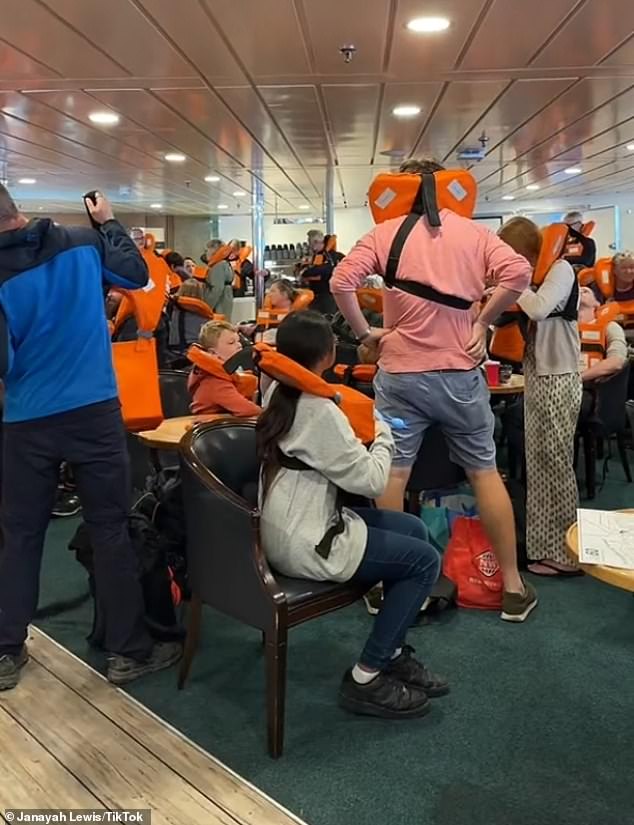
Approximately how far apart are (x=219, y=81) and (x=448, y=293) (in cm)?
314

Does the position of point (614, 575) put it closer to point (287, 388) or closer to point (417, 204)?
point (287, 388)

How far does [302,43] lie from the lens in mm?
4281

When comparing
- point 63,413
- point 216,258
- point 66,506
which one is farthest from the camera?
point 216,258

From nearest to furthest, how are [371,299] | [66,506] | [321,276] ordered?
1. [66,506]
2. [371,299]
3. [321,276]

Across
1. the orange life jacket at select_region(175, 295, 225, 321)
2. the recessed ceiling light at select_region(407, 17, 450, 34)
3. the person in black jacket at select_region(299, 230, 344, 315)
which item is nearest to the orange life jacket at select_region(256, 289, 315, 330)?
the orange life jacket at select_region(175, 295, 225, 321)

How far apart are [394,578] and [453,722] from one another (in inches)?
18.2

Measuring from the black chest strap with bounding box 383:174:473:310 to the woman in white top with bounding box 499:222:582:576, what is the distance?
58 centimetres

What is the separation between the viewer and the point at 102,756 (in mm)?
2162

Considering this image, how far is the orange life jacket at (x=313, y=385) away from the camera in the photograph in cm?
209

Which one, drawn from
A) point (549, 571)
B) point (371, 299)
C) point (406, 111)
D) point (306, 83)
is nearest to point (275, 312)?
point (371, 299)

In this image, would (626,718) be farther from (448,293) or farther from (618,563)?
(448,293)

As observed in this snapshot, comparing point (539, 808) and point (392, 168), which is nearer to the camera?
point (539, 808)

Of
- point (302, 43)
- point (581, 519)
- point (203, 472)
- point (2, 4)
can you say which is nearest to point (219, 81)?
point (302, 43)

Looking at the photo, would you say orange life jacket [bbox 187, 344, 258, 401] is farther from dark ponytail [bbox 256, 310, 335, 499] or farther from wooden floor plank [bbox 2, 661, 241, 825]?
wooden floor plank [bbox 2, 661, 241, 825]
